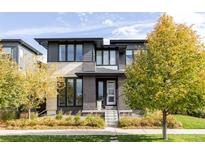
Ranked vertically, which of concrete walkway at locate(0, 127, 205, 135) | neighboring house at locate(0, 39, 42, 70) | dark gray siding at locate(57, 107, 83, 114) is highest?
neighboring house at locate(0, 39, 42, 70)

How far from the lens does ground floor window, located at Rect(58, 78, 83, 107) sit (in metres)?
31.7

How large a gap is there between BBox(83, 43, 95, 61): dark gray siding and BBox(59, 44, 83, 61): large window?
0.39 meters

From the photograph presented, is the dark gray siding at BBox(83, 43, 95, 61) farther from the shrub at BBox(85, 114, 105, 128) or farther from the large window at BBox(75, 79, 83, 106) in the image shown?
the shrub at BBox(85, 114, 105, 128)

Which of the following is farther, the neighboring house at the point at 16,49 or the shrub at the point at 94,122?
the neighboring house at the point at 16,49

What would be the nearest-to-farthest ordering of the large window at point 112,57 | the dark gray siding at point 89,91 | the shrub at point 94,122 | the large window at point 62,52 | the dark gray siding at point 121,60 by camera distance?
1. the shrub at point 94,122
2. the dark gray siding at point 89,91
3. the large window at point 62,52
4. the large window at point 112,57
5. the dark gray siding at point 121,60

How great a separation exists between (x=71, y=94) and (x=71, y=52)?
336 cm

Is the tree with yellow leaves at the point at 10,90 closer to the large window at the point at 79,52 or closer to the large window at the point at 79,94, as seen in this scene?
the large window at the point at 79,94

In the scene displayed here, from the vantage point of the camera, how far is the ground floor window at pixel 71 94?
31.7 metres

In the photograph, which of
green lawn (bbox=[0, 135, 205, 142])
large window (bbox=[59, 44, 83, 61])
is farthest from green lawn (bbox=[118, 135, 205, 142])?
large window (bbox=[59, 44, 83, 61])

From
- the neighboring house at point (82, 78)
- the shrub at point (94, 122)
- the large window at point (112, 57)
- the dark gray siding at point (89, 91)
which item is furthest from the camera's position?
the large window at point (112, 57)

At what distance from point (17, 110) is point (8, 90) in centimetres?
1012

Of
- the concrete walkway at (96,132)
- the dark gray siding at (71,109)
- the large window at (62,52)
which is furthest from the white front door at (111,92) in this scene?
the concrete walkway at (96,132)

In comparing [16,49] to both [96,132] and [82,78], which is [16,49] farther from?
[96,132]
